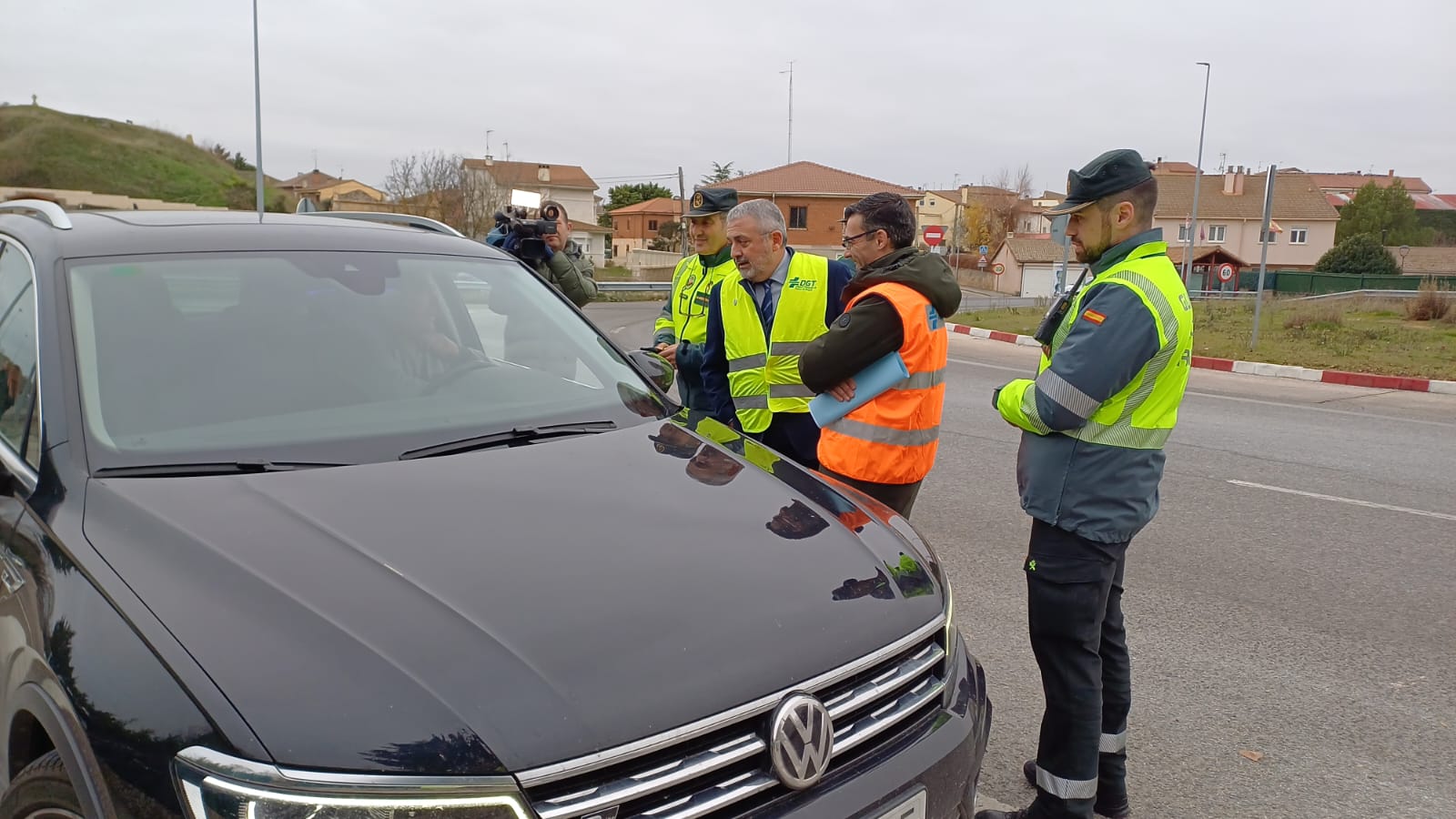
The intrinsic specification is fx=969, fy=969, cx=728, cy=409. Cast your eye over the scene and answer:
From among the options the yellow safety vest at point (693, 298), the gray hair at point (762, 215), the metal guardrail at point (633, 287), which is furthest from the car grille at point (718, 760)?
the metal guardrail at point (633, 287)

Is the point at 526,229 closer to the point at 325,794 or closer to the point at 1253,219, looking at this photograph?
the point at 325,794

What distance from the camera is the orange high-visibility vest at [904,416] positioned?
325 cm

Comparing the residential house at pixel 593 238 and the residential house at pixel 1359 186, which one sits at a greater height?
the residential house at pixel 1359 186

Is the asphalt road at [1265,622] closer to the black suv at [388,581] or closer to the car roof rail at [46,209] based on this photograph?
the black suv at [388,581]

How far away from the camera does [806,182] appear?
6028 centimetres

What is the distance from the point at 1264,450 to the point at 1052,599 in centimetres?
668

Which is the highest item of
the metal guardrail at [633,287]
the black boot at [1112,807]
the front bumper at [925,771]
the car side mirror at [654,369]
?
the car side mirror at [654,369]

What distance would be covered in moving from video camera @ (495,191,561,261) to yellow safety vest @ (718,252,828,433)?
2.31 meters

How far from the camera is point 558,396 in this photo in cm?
277

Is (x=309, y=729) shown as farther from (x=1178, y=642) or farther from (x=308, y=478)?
(x=1178, y=642)

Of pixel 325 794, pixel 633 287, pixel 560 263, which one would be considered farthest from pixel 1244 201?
pixel 325 794

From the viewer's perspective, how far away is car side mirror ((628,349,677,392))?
332 cm

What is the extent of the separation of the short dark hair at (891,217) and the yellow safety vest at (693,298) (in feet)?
4.57

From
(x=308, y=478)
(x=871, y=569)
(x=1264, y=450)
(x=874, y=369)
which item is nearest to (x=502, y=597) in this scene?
(x=308, y=478)
